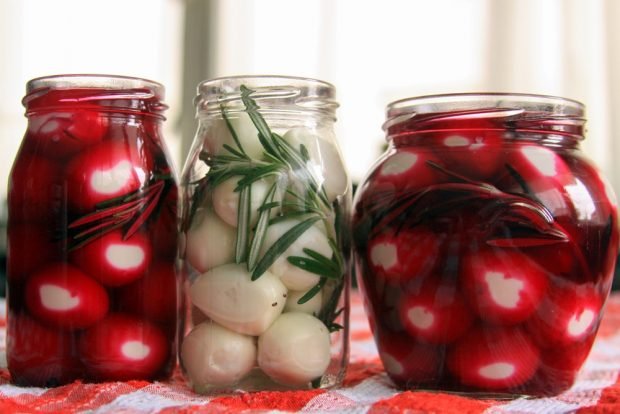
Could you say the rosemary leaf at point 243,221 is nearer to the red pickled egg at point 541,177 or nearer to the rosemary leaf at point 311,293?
the rosemary leaf at point 311,293

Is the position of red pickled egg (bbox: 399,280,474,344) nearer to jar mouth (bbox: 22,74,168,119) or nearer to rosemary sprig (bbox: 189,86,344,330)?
rosemary sprig (bbox: 189,86,344,330)

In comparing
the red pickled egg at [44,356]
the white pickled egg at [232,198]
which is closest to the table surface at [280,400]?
the red pickled egg at [44,356]

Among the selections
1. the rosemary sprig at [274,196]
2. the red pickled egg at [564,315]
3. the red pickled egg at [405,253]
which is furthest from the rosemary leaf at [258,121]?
the red pickled egg at [564,315]

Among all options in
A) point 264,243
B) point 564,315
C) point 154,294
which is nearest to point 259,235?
point 264,243

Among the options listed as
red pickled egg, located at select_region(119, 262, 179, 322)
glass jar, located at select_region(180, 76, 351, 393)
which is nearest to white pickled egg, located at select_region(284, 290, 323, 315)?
glass jar, located at select_region(180, 76, 351, 393)

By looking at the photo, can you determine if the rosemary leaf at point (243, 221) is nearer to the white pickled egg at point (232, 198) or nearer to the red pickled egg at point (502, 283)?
the white pickled egg at point (232, 198)

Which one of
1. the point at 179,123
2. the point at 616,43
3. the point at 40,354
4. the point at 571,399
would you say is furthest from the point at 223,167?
the point at 179,123

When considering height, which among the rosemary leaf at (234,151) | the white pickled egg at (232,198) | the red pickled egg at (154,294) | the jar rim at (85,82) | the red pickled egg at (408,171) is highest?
the jar rim at (85,82)

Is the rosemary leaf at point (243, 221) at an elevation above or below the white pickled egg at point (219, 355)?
above
